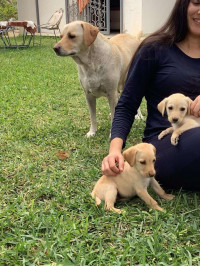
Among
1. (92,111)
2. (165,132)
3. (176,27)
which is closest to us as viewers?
(165,132)

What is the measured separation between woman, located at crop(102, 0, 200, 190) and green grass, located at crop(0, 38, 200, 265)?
0.21 metres

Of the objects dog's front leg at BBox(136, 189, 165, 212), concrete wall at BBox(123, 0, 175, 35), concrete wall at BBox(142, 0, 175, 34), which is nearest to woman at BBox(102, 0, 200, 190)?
dog's front leg at BBox(136, 189, 165, 212)

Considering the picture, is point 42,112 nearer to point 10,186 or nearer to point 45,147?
point 45,147

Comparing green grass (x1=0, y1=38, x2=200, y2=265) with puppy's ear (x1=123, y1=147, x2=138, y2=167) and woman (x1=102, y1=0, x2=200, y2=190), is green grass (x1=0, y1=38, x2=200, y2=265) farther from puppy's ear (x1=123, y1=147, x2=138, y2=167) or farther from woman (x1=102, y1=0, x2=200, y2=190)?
puppy's ear (x1=123, y1=147, x2=138, y2=167)

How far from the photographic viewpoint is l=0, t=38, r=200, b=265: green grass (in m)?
1.85

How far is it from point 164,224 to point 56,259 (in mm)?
692

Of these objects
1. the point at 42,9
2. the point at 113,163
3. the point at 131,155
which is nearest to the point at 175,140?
the point at 131,155

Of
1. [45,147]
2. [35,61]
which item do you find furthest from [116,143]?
[35,61]

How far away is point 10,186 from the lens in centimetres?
270

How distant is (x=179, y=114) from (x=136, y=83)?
1.70 feet

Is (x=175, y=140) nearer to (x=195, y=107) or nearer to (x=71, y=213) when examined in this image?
(x=195, y=107)

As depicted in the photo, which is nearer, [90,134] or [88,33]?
[88,33]

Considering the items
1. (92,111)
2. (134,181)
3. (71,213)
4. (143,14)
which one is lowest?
(143,14)

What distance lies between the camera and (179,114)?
233 cm
